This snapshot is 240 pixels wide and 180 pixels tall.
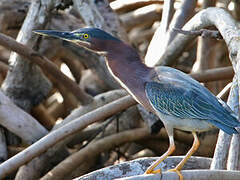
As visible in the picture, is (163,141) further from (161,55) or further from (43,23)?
(43,23)

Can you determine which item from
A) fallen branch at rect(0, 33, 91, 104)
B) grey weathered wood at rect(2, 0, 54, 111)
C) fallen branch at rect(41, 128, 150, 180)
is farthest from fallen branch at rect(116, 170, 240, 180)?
grey weathered wood at rect(2, 0, 54, 111)

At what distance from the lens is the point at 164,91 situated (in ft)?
7.94

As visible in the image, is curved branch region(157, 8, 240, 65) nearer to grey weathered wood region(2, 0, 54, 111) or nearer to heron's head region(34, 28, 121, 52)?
heron's head region(34, 28, 121, 52)

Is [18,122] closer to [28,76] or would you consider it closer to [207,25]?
[28,76]

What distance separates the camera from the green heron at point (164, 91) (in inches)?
93.1

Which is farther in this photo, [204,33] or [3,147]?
[3,147]

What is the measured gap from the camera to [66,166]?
11.7ft

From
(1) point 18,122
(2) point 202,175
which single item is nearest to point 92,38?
(2) point 202,175

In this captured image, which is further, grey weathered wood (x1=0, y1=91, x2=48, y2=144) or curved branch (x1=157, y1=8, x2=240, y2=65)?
grey weathered wood (x1=0, y1=91, x2=48, y2=144)

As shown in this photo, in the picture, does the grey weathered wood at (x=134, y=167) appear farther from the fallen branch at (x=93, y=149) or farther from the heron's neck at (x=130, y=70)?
the fallen branch at (x=93, y=149)

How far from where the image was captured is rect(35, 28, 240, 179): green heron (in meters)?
2.37

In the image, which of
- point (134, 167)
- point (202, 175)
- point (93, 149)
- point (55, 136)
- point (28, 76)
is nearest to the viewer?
point (202, 175)

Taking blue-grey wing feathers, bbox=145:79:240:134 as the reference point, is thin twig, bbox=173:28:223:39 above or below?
above

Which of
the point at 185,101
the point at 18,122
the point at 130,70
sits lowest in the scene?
the point at 18,122
